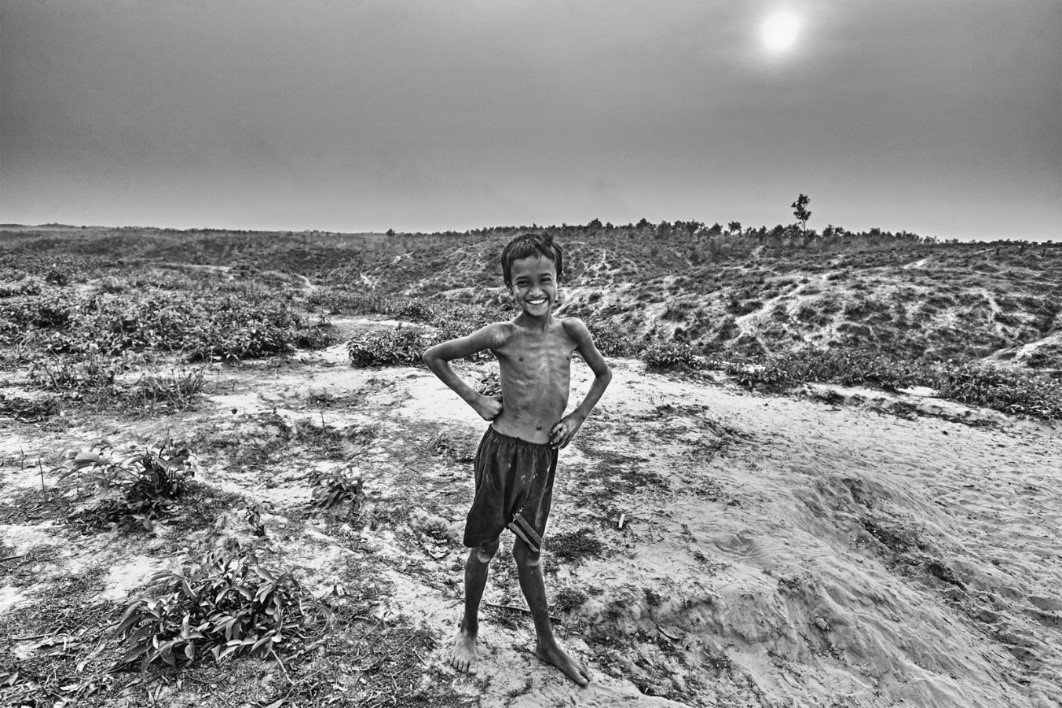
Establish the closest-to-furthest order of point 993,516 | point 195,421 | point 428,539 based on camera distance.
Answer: point 428,539 → point 993,516 → point 195,421

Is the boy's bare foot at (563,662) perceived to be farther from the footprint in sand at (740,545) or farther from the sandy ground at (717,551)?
the footprint in sand at (740,545)

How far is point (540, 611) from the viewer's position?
253 cm

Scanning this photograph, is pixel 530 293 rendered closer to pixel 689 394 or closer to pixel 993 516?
pixel 993 516

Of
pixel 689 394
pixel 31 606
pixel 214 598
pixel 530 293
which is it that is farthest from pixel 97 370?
pixel 689 394

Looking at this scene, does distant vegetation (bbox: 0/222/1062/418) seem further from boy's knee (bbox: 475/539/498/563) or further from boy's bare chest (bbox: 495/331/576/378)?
boy's bare chest (bbox: 495/331/576/378)

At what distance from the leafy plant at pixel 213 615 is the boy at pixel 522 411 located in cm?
101

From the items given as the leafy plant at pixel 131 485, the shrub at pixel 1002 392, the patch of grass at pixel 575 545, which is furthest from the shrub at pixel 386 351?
the shrub at pixel 1002 392

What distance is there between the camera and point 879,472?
5426mm

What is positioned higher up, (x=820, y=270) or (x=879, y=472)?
(x=820, y=270)

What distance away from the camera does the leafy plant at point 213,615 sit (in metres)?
2.33

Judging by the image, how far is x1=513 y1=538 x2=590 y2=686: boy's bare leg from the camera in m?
2.45

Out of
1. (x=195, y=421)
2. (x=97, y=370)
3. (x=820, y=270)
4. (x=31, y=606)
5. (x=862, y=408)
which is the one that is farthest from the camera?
(x=820, y=270)

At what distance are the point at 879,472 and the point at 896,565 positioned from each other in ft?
5.72

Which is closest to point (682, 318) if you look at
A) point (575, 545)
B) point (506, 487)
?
point (575, 545)
